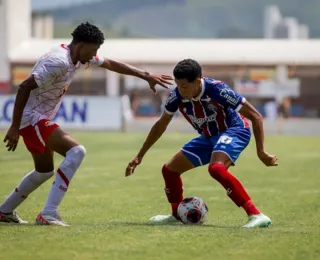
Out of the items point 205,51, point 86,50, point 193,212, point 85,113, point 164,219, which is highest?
point 86,50

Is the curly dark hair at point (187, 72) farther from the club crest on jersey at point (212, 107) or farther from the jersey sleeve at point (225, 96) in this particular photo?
the club crest on jersey at point (212, 107)

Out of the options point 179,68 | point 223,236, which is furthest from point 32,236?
point 179,68

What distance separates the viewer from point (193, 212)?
9859mm

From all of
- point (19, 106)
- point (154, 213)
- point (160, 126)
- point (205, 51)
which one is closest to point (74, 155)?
point (19, 106)

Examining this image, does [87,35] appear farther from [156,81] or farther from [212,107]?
[212,107]

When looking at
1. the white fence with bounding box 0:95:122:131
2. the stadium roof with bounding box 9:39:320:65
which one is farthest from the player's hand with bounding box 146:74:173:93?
the stadium roof with bounding box 9:39:320:65

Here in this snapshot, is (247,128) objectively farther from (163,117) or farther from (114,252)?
(114,252)

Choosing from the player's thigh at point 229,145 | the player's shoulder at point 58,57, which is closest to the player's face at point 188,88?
the player's thigh at point 229,145

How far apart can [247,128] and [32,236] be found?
2754mm

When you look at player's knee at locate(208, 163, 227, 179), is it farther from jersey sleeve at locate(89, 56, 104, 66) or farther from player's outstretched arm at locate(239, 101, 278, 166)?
jersey sleeve at locate(89, 56, 104, 66)

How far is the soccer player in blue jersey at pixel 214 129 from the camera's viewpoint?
30.4ft

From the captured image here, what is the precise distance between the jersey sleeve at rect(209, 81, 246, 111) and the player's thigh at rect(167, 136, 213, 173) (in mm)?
640

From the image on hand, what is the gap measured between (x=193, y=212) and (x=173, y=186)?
1.58ft

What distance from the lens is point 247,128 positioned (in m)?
9.81
